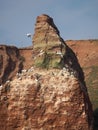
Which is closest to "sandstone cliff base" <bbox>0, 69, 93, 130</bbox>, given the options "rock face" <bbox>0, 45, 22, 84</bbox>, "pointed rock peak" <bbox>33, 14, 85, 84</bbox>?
"pointed rock peak" <bbox>33, 14, 85, 84</bbox>

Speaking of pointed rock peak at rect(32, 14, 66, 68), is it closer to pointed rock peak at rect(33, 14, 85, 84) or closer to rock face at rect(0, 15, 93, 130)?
pointed rock peak at rect(33, 14, 85, 84)

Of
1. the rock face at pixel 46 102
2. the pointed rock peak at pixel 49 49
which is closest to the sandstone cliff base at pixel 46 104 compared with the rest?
the rock face at pixel 46 102

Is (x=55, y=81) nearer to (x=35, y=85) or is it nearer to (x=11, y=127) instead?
(x=35, y=85)

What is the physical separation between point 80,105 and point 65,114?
1.56 m

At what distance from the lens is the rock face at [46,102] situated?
3509 cm

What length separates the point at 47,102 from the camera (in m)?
35.5

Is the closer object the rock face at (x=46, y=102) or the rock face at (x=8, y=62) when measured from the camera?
the rock face at (x=46, y=102)

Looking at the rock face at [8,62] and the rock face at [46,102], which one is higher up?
the rock face at [8,62]

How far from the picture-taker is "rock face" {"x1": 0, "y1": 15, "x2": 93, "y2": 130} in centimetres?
3509

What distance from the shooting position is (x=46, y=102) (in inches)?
1399

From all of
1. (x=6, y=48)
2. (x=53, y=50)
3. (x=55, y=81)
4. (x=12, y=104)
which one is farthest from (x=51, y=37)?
(x=6, y=48)

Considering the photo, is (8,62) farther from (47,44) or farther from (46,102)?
(46,102)

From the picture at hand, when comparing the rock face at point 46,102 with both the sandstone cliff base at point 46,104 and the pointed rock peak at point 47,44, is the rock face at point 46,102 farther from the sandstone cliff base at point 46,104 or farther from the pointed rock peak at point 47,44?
the pointed rock peak at point 47,44

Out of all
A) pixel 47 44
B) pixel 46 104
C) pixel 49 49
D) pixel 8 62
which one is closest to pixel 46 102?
pixel 46 104
